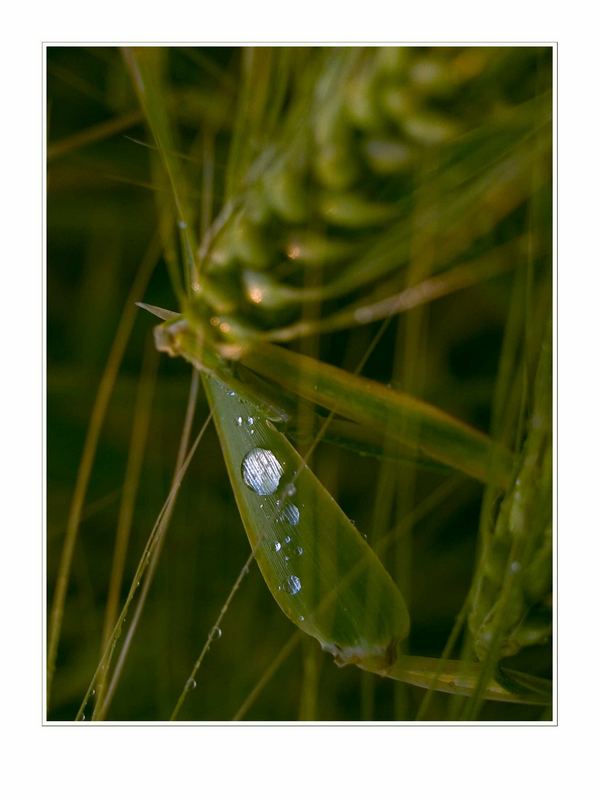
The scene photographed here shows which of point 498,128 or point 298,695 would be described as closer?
point 498,128

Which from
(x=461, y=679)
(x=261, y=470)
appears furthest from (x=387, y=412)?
(x=461, y=679)

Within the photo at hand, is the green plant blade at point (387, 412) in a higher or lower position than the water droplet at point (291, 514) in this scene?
higher

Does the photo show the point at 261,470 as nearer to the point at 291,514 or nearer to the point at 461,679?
the point at 291,514

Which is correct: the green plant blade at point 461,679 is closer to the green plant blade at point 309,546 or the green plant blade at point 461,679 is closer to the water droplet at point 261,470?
the green plant blade at point 309,546

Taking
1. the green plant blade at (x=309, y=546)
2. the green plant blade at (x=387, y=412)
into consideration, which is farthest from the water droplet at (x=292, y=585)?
the green plant blade at (x=387, y=412)
